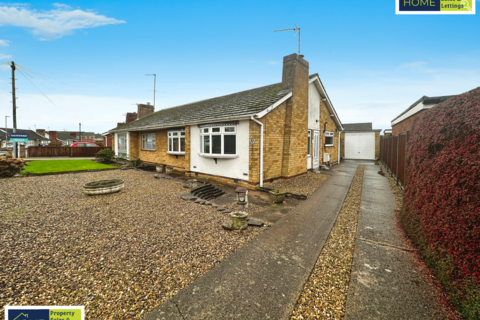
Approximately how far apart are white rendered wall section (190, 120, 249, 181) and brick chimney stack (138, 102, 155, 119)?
14.8 meters

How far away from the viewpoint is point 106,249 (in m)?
3.93

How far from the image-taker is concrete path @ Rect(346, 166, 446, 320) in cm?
245

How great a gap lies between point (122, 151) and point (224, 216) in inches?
738

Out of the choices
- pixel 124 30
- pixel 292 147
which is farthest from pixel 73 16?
pixel 292 147

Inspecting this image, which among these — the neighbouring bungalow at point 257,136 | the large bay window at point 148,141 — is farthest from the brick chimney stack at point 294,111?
the large bay window at point 148,141

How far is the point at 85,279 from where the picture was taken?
120 inches

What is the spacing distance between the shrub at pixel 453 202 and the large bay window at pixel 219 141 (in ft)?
22.8

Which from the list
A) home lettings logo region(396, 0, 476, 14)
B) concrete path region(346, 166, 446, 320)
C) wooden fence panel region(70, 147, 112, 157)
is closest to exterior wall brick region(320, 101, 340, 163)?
home lettings logo region(396, 0, 476, 14)

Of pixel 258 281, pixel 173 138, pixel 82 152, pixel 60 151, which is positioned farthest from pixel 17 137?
pixel 258 281

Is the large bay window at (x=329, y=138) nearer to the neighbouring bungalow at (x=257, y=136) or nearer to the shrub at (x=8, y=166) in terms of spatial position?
the neighbouring bungalow at (x=257, y=136)

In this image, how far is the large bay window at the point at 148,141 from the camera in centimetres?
1677

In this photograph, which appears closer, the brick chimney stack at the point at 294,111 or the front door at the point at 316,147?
the brick chimney stack at the point at 294,111

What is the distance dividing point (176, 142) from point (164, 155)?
2115 mm

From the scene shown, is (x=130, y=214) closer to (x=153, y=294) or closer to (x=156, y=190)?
(x=156, y=190)
